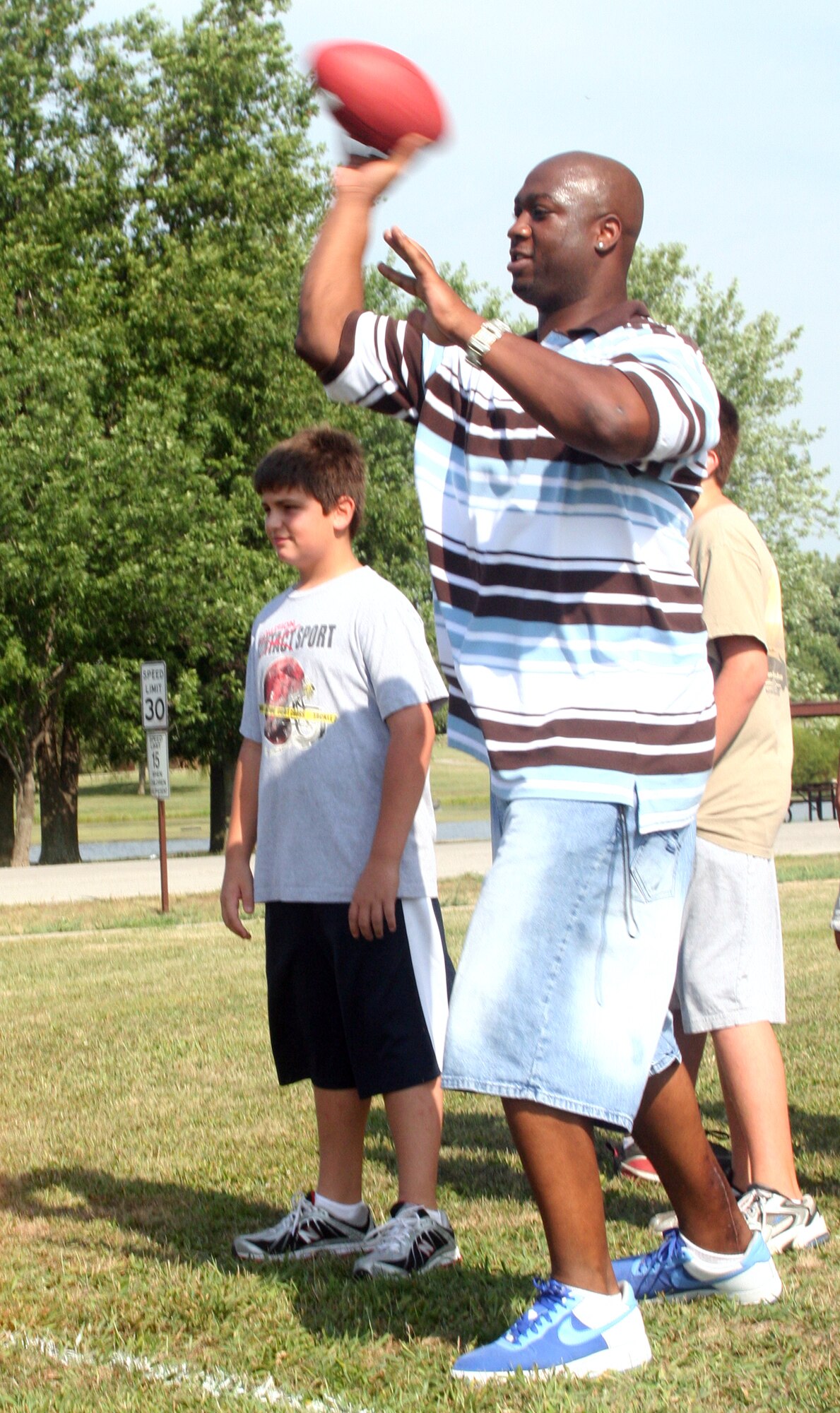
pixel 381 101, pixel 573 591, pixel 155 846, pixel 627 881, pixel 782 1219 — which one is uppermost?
pixel 381 101

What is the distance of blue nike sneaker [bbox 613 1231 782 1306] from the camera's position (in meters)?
3.15

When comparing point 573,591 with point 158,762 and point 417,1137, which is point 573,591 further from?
point 158,762

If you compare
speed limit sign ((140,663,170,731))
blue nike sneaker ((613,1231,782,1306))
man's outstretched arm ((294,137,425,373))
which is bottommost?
blue nike sneaker ((613,1231,782,1306))

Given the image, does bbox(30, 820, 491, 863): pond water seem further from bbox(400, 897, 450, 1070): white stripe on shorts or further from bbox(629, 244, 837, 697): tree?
bbox(400, 897, 450, 1070): white stripe on shorts

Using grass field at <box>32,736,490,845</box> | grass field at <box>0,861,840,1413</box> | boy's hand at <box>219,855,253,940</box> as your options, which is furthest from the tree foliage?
boy's hand at <box>219,855,253,940</box>

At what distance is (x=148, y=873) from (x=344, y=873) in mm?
15857

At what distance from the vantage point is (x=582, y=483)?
2619mm

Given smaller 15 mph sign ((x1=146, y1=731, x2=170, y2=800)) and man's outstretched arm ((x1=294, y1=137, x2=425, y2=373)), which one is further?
smaller 15 mph sign ((x1=146, y1=731, x2=170, y2=800))

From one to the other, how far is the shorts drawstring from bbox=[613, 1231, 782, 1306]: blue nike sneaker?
87 centimetres

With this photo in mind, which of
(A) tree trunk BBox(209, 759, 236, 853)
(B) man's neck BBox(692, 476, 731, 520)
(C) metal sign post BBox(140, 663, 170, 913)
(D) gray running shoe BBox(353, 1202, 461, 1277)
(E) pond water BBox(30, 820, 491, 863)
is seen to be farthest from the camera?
(E) pond water BBox(30, 820, 491, 863)

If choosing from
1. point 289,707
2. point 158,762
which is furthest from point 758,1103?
point 158,762

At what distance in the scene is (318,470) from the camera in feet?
13.0

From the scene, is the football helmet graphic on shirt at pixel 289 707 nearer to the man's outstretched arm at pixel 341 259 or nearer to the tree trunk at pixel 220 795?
the man's outstretched arm at pixel 341 259

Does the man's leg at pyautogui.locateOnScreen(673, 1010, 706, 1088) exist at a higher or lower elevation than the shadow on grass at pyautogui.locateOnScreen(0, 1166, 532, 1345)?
higher
